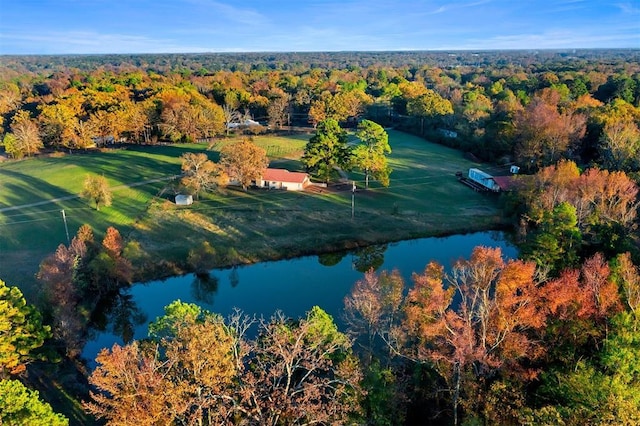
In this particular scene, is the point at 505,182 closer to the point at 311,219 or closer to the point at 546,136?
the point at 546,136

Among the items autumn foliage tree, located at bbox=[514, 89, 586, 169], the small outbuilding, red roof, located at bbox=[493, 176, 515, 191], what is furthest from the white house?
autumn foliage tree, located at bbox=[514, 89, 586, 169]

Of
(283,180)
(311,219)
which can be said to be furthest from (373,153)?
(311,219)

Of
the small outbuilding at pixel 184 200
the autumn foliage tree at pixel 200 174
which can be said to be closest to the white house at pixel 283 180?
the autumn foliage tree at pixel 200 174

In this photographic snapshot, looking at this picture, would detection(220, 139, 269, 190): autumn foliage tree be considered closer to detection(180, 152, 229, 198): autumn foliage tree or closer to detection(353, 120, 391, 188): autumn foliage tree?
detection(180, 152, 229, 198): autumn foliage tree

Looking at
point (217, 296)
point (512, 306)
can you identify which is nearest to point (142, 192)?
point (217, 296)

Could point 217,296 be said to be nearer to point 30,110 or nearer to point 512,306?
point 512,306

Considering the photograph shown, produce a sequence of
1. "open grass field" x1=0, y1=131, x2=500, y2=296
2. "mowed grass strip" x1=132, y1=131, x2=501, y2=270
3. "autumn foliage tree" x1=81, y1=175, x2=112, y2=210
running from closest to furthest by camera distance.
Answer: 1. "open grass field" x1=0, y1=131, x2=500, y2=296
2. "mowed grass strip" x1=132, y1=131, x2=501, y2=270
3. "autumn foliage tree" x1=81, y1=175, x2=112, y2=210
